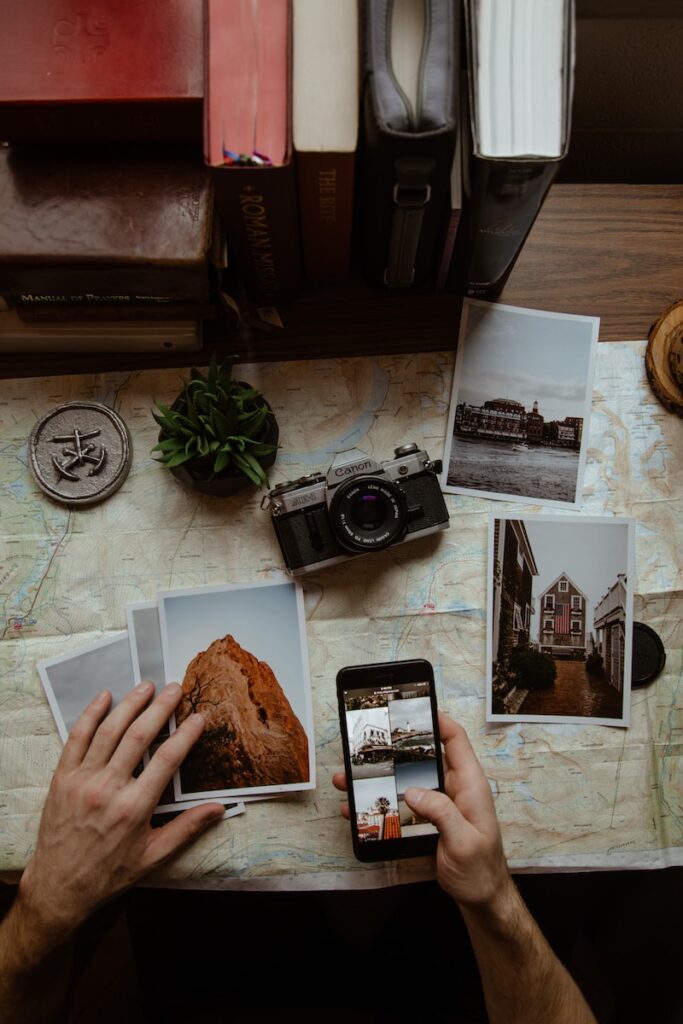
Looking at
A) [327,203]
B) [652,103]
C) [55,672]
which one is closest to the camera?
[327,203]

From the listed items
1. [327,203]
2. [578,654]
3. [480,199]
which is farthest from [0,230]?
[578,654]

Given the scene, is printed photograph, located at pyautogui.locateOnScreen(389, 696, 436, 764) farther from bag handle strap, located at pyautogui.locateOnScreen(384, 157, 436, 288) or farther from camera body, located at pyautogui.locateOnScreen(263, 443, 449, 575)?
bag handle strap, located at pyautogui.locateOnScreen(384, 157, 436, 288)

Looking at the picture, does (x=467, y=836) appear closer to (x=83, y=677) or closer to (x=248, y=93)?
(x=83, y=677)

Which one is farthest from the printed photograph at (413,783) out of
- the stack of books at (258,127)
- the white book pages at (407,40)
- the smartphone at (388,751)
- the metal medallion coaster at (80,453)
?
the white book pages at (407,40)

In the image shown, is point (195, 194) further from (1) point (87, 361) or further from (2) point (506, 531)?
(2) point (506, 531)

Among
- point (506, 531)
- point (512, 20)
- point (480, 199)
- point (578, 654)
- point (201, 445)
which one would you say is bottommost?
point (578, 654)

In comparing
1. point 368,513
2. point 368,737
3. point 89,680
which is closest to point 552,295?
point 368,513
